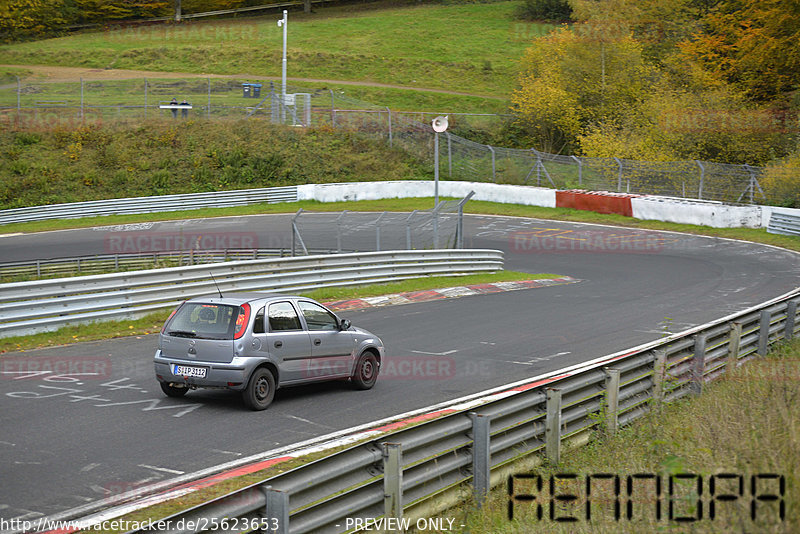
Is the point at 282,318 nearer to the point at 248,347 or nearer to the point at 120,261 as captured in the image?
the point at 248,347

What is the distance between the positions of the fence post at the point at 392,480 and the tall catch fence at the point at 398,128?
3448 centimetres

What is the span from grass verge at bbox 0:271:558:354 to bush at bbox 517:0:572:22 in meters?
71.9

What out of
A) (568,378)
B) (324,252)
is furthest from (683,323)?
(324,252)

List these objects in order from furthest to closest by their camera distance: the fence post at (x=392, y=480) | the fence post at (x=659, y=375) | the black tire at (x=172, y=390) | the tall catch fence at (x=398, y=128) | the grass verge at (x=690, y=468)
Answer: the tall catch fence at (x=398, y=128) < the black tire at (x=172, y=390) < the fence post at (x=659, y=375) < the fence post at (x=392, y=480) < the grass verge at (x=690, y=468)

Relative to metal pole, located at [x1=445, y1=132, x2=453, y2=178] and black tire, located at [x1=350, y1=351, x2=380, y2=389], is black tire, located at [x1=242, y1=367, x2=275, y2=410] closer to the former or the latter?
black tire, located at [x1=350, y1=351, x2=380, y2=389]

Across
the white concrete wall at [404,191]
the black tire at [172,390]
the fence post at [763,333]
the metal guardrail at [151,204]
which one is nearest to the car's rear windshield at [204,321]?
the black tire at [172,390]

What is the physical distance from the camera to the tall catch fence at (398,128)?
38.7m

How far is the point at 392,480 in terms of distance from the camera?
→ 6.16 metres

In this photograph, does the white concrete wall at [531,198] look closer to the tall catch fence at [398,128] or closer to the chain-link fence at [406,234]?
the tall catch fence at [398,128]

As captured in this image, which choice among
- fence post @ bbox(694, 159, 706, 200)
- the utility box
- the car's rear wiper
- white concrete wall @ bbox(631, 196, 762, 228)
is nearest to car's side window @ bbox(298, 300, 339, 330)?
the car's rear wiper

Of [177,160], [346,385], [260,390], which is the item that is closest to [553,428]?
[260,390]

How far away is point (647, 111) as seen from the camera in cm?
5103

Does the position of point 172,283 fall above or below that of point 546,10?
below

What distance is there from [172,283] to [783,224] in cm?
2592
